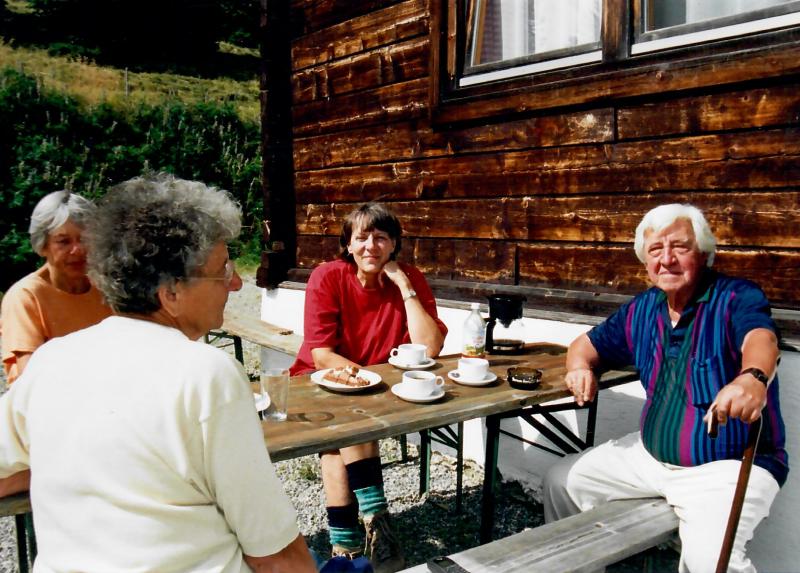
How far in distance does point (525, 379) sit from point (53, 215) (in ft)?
6.89

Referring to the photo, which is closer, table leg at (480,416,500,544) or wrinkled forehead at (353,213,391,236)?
table leg at (480,416,500,544)

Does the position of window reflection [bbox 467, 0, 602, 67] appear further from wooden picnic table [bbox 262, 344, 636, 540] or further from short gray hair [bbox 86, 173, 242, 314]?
short gray hair [bbox 86, 173, 242, 314]

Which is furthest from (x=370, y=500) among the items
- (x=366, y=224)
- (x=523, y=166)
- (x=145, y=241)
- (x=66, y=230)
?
(x=523, y=166)

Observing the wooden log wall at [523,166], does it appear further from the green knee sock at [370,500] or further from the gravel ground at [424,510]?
the green knee sock at [370,500]

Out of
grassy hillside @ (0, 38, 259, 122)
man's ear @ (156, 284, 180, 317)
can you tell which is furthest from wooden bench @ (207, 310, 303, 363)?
grassy hillside @ (0, 38, 259, 122)

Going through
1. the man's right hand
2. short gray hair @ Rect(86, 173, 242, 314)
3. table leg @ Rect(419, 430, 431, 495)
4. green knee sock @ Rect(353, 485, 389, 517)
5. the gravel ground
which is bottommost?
the gravel ground

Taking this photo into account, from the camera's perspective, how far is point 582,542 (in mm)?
1976

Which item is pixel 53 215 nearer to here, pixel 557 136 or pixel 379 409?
pixel 379 409

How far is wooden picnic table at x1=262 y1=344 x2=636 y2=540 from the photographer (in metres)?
1.89

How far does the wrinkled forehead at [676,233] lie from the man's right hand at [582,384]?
1.95 feet

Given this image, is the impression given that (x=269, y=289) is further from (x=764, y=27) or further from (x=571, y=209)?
(x=764, y=27)

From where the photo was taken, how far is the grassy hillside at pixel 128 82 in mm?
16812

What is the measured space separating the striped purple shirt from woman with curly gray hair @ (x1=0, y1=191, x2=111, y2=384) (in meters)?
2.40

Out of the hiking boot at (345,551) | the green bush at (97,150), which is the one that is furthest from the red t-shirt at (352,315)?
the green bush at (97,150)
